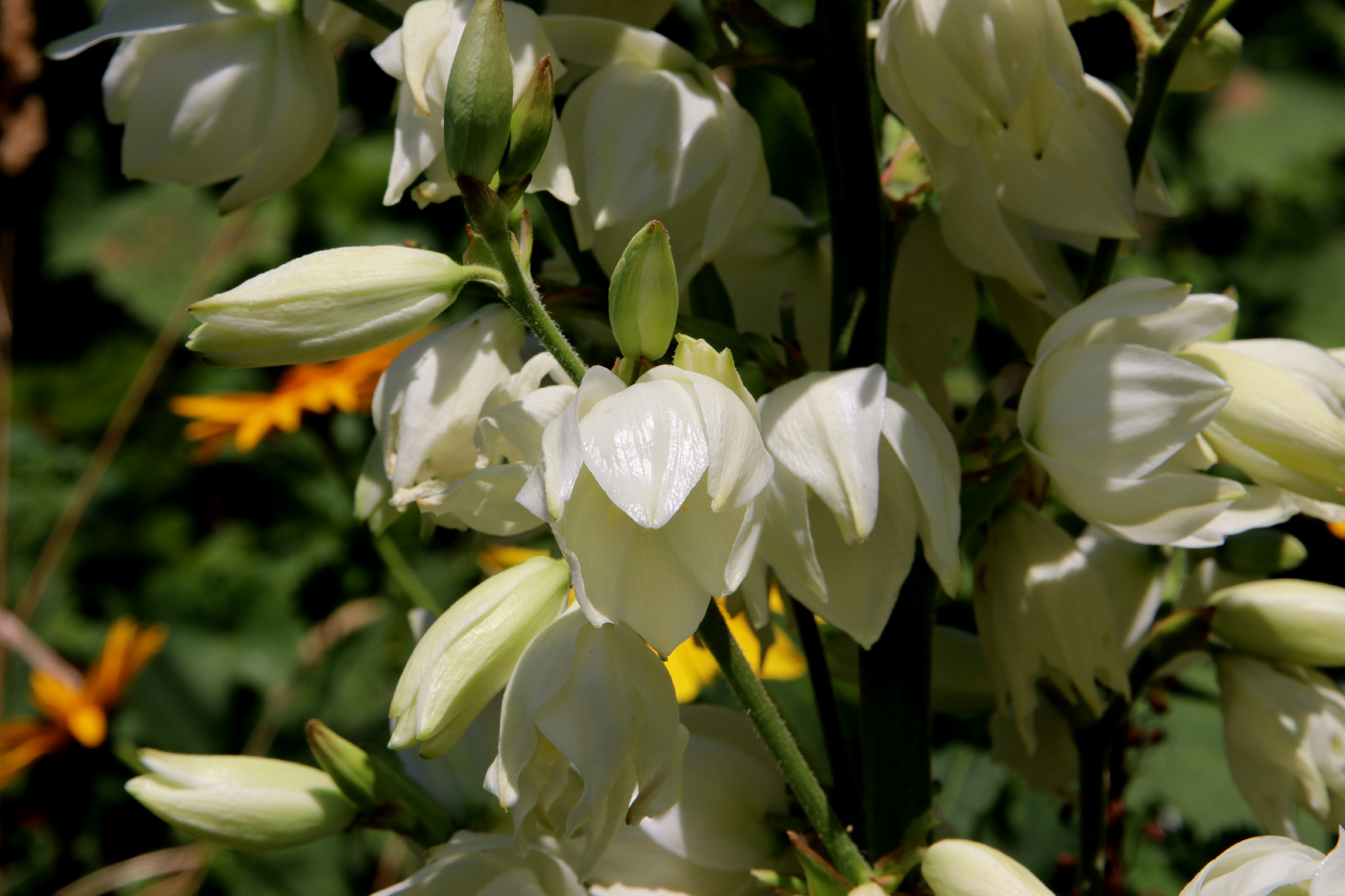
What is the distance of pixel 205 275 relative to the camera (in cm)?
149

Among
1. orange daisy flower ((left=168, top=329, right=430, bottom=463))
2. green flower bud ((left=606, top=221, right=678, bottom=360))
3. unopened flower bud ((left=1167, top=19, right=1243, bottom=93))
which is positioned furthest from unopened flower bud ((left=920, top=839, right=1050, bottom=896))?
orange daisy flower ((left=168, top=329, right=430, bottom=463))

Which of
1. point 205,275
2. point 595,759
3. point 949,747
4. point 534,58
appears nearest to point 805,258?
point 534,58

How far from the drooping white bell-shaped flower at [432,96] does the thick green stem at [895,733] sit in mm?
234

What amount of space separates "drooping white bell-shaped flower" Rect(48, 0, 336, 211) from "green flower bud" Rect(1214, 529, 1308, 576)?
0.46 m

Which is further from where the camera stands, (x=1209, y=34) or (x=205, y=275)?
(x=205, y=275)

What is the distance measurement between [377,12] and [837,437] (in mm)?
264

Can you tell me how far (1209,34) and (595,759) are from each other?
409mm

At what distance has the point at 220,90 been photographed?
504 millimetres

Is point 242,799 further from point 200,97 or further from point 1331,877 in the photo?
point 1331,877

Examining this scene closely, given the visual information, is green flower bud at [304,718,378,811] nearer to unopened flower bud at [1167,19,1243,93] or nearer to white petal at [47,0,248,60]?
white petal at [47,0,248,60]

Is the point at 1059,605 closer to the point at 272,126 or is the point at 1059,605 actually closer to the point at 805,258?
the point at 805,258

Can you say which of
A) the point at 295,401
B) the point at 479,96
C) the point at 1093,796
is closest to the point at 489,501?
the point at 479,96

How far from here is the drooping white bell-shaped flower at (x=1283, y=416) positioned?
428 mm

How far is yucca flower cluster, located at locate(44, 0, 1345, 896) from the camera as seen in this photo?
38cm
